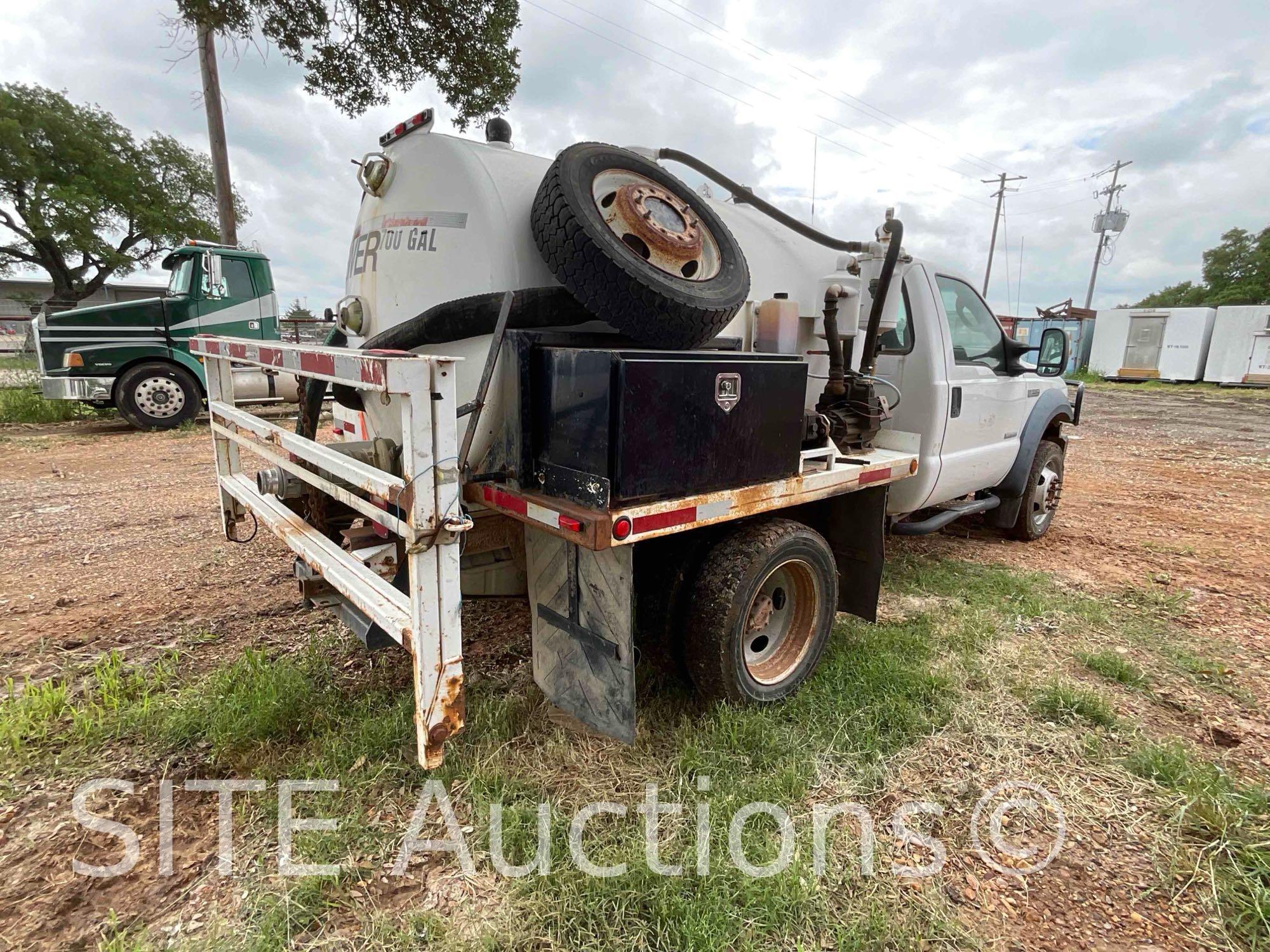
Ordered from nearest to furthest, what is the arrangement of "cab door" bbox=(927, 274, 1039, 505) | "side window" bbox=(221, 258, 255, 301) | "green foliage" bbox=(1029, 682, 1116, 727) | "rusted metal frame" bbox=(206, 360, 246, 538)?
"green foliage" bbox=(1029, 682, 1116, 727), "rusted metal frame" bbox=(206, 360, 246, 538), "cab door" bbox=(927, 274, 1039, 505), "side window" bbox=(221, 258, 255, 301)

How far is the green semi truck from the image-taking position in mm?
8797

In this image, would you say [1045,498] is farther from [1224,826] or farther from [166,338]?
[166,338]

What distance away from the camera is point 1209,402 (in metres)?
17.5

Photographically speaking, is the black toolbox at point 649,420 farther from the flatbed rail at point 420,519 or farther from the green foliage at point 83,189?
the green foliage at point 83,189

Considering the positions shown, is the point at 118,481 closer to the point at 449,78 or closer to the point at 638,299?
the point at 449,78

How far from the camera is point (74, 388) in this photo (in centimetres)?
880

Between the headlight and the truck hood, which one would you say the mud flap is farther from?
the truck hood

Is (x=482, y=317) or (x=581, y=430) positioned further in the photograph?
(x=482, y=317)

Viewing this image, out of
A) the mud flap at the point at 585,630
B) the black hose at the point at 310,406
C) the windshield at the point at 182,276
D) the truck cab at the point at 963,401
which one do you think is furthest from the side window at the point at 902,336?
the windshield at the point at 182,276

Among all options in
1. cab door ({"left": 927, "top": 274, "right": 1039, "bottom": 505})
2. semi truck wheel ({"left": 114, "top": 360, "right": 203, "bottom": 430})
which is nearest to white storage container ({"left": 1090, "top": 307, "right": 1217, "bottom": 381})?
cab door ({"left": 927, "top": 274, "right": 1039, "bottom": 505})

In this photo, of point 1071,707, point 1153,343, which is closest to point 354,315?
point 1071,707

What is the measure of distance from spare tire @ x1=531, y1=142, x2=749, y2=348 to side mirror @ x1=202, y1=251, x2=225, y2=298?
332 inches

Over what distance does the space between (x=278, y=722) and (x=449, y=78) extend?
7.56m

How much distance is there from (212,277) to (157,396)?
1894 millimetres
